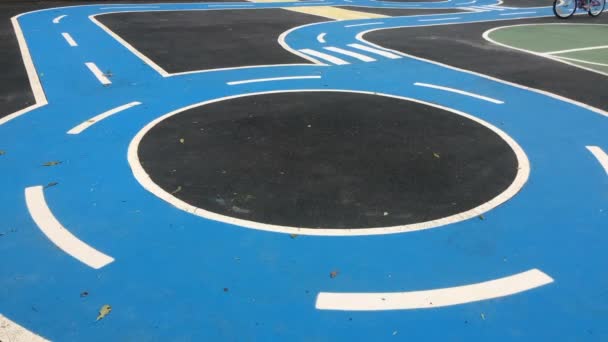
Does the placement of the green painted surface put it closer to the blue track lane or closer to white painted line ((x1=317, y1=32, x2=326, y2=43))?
white painted line ((x1=317, y1=32, x2=326, y2=43))

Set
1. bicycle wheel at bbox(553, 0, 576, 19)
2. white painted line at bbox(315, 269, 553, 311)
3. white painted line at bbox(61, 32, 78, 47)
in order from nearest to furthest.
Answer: white painted line at bbox(315, 269, 553, 311) < white painted line at bbox(61, 32, 78, 47) < bicycle wheel at bbox(553, 0, 576, 19)

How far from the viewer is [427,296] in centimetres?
422

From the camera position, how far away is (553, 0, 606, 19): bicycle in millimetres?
19953

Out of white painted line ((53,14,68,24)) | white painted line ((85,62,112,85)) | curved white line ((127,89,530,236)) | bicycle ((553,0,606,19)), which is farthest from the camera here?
bicycle ((553,0,606,19))

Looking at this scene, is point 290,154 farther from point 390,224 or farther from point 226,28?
point 226,28

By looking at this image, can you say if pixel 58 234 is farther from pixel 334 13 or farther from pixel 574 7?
pixel 574 7

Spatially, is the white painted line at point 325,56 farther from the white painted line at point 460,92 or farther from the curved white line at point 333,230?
the curved white line at point 333,230

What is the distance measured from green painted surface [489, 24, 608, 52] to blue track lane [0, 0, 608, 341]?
8115 millimetres

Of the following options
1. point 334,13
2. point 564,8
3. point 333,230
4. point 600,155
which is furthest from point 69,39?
point 564,8

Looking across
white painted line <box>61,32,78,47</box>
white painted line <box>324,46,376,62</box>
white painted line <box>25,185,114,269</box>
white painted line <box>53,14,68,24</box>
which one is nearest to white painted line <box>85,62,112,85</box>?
white painted line <box>61,32,78,47</box>

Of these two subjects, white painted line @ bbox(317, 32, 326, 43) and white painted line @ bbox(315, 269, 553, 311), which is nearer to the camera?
white painted line @ bbox(315, 269, 553, 311)

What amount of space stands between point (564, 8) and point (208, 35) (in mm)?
14975

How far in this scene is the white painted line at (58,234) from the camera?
4629 mm

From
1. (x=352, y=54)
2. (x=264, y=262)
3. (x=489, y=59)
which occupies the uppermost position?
(x=489, y=59)
